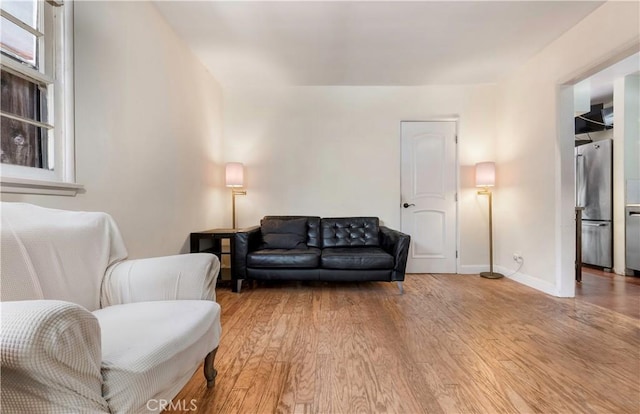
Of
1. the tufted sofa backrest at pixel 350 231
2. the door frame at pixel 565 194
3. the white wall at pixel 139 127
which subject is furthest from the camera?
the tufted sofa backrest at pixel 350 231

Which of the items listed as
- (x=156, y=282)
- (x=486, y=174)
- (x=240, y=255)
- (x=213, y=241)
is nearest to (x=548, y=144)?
(x=486, y=174)

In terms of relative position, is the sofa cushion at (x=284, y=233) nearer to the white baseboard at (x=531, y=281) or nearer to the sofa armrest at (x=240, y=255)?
the sofa armrest at (x=240, y=255)

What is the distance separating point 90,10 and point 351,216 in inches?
123

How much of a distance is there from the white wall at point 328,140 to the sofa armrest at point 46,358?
3.19m

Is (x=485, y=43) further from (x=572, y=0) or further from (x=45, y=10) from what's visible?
(x=45, y=10)

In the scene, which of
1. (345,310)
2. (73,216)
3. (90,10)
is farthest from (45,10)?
(345,310)

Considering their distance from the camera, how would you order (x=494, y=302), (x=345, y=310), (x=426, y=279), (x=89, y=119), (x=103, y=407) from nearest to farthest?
(x=103, y=407) → (x=89, y=119) → (x=345, y=310) → (x=494, y=302) → (x=426, y=279)

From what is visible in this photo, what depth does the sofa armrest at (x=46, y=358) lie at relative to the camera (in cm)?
58

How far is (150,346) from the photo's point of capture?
2.89 feet

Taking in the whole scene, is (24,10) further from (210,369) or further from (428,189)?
(428,189)

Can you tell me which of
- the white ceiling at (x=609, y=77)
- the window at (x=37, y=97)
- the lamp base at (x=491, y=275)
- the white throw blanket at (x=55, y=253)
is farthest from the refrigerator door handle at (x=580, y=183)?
the window at (x=37, y=97)

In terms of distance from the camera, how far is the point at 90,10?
167 cm

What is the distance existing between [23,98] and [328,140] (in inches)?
118

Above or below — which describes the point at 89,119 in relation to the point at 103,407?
above
